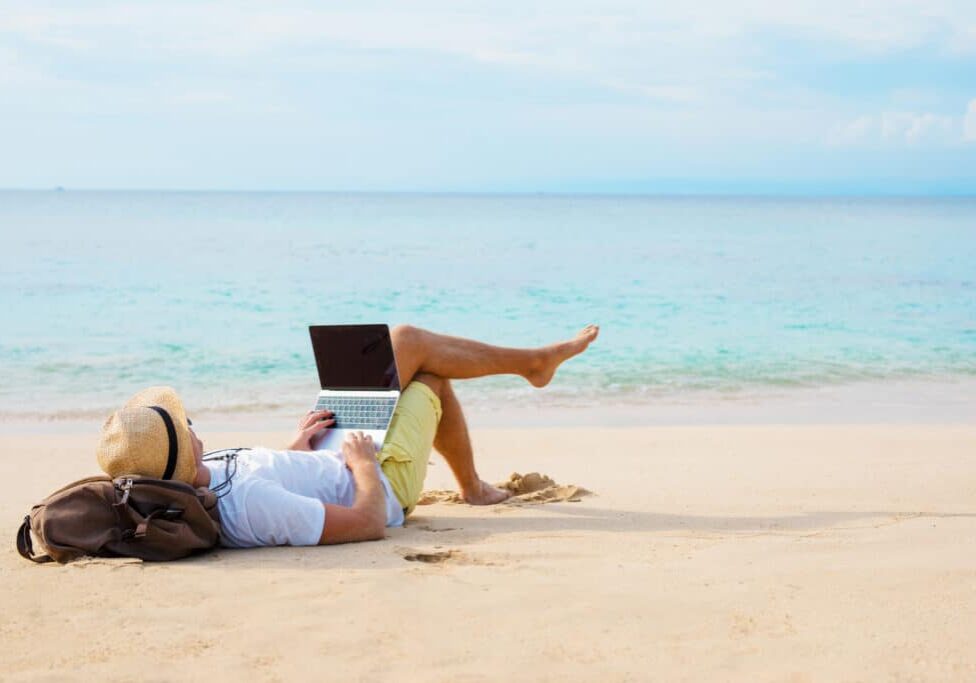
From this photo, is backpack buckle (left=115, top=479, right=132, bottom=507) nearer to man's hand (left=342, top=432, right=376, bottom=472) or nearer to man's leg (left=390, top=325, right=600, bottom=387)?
man's hand (left=342, top=432, right=376, bottom=472)

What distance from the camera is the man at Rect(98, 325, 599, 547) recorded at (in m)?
3.78

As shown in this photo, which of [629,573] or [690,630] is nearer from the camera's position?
[690,630]

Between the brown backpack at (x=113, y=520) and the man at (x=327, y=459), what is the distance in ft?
0.25

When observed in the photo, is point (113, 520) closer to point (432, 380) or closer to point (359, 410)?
point (359, 410)

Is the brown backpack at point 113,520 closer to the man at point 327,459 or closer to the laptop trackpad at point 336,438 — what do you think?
the man at point 327,459

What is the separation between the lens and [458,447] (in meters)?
5.22

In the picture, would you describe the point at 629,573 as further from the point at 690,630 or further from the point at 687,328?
the point at 687,328

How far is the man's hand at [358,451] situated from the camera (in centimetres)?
433

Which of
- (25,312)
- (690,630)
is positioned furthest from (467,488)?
(25,312)

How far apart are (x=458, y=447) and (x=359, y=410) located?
25.6 inches

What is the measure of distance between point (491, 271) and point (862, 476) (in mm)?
22084

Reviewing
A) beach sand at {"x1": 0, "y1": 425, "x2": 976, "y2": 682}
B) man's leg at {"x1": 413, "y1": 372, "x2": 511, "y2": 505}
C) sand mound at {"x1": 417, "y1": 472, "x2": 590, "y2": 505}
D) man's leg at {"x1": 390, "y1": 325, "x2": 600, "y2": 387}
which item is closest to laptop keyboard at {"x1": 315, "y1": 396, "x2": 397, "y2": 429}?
man's leg at {"x1": 390, "y1": 325, "x2": 600, "y2": 387}

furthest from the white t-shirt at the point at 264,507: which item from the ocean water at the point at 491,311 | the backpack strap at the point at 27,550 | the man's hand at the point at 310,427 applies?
the ocean water at the point at 491,311

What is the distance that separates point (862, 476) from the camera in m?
6.15
